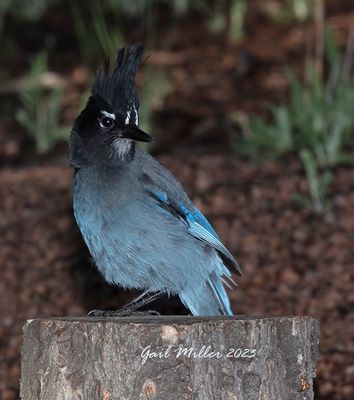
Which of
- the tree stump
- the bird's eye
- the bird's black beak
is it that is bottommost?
the tree stump

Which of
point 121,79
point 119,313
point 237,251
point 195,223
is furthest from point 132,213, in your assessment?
point 237,251

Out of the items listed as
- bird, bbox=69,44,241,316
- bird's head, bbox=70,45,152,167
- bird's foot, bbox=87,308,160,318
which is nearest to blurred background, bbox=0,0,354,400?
bird, bbox=69,44,241,316

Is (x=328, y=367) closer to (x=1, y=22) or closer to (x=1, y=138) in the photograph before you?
(x=1, y=138)

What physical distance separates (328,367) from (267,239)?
1.27 metres

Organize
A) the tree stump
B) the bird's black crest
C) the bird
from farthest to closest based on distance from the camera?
1. the bird's black crest
2. the bird
3. the tree stump

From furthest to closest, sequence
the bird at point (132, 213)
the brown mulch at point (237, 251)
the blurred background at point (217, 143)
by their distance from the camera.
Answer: the blurred background at point (217, 143) < the brown mulch at point (237, 251) < the bird at point (132, 213)

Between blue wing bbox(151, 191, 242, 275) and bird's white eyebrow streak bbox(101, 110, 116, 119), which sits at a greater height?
bird's white eyebrow streak bbox(101, 110, 116, 119)

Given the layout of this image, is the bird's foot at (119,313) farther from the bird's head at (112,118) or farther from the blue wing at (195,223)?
the bird's head at (112,118)

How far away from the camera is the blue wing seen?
4.73 metres

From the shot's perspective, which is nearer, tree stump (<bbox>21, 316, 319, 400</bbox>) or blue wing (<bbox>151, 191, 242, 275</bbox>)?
tree stump (<bbox>21, 316, 319, 400</bbox>)

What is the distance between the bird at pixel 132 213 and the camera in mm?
4586

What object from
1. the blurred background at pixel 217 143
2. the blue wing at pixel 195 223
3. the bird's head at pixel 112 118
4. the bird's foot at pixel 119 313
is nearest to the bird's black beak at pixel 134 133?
the bird's head at pixel 112 118

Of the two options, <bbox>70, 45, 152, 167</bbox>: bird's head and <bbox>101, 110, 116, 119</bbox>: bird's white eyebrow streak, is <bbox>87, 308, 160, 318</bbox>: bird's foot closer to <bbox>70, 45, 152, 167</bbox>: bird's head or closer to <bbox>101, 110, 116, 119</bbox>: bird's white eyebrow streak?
<bbox>70, 45, 152, 167</bbox>: bird's head

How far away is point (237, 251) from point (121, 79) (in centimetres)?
226
